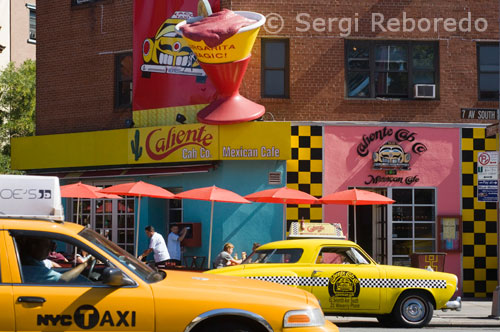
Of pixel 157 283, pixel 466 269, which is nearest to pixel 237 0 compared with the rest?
pixel 466 269

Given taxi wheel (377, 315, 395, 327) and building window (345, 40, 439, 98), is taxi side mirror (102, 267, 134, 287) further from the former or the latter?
building window (345, 40, 439, 98)

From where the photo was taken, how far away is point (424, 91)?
70.8 ft

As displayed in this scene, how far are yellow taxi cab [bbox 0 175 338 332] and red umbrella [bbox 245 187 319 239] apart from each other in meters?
11.4

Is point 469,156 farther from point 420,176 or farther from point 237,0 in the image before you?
point 237,0

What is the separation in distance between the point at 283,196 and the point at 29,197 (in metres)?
11.7

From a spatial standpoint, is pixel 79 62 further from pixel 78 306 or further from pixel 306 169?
pixel 78 306

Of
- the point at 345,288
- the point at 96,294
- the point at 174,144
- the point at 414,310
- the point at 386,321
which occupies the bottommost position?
the point at 386,321

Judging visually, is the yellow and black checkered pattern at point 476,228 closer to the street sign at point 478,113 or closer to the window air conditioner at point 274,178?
the street sign at point 478,113

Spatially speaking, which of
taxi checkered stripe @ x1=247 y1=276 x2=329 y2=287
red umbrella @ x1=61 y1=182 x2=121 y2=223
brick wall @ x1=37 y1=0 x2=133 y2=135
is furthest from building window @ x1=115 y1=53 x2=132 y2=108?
taxi checkered stripe @ x1=247 y1=276 x2=329 y2=287

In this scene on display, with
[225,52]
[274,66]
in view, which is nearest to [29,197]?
[225,52]

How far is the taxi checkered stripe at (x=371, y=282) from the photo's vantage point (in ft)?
46.0

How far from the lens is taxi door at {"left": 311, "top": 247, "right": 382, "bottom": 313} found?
1412 cm

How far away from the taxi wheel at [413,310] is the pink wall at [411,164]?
22.6 ft

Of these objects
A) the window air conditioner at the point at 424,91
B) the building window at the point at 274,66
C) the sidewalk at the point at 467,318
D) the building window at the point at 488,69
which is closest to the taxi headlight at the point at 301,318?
the sidewalk at the point at 467,318
